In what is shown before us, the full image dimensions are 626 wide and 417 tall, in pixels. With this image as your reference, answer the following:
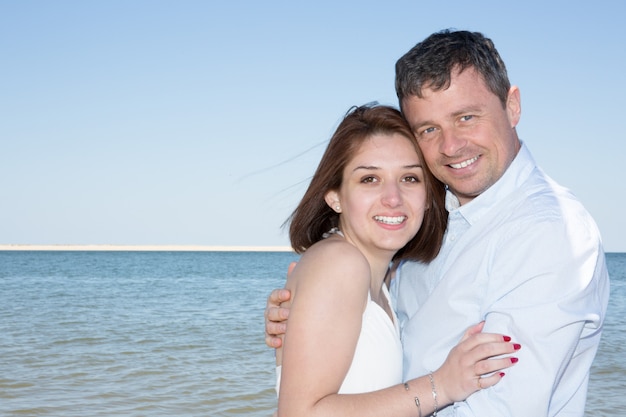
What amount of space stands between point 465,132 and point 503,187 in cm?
31

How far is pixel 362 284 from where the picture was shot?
257 centimetres

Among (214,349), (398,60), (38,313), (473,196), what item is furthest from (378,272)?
(38,313)

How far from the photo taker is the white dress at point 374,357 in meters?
2.63

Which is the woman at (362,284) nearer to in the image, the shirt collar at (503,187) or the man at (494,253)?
the man at (494,253)

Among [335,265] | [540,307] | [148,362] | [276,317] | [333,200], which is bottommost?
[148,362]

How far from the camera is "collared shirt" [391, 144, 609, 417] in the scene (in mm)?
2221

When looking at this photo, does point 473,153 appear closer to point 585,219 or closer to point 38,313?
point 585,219

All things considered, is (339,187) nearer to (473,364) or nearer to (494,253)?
(494,253)

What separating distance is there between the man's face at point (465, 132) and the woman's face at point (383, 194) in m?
0.12

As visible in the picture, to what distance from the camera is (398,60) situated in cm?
295

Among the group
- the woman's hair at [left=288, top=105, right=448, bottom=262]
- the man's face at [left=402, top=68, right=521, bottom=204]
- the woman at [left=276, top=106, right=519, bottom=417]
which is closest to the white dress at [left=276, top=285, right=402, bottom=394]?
the woman at [left=276, top=106, right=519, bottom=417]

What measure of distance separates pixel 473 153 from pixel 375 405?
111 cm

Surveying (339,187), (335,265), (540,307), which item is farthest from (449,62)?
(540,307)

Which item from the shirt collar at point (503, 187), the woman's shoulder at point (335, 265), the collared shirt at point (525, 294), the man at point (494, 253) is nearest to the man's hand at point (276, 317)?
the man at point (494, 253)
